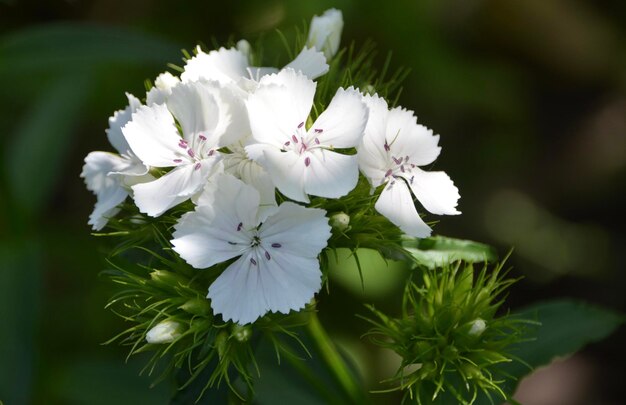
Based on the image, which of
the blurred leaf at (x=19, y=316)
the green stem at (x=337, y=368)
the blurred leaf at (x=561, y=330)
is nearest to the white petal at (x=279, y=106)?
the green stem at (x=337, y=368)

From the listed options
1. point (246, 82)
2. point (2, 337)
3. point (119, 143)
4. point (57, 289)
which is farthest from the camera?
point (57, 289)

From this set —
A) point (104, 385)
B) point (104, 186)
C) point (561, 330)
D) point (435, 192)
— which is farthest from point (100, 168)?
point (561, 330)

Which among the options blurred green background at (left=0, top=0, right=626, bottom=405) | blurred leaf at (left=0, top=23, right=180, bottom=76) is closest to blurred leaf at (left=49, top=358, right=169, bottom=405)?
blurred green background at (left=0, top=0, right=626, bottom=405)

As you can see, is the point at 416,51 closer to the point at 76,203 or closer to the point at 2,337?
the point at 76,203

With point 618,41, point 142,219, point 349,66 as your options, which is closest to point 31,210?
point 142,219

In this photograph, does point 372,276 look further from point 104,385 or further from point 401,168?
point 401,168
